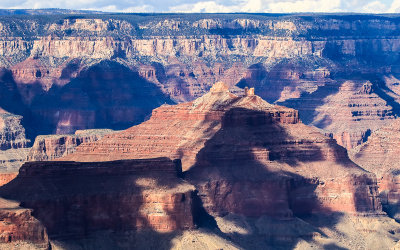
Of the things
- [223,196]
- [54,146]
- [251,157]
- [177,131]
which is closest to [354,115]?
[54,146]

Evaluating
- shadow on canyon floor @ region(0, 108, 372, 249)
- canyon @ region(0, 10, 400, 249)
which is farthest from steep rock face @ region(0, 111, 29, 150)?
shadow on canyon floor @ region(0, 108, 372, 249)

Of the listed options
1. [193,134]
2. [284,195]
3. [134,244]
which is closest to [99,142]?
[193,134]

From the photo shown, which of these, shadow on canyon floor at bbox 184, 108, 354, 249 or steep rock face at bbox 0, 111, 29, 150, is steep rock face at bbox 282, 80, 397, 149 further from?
shadow on canyon floor at bbox 184, 108, 354, 249

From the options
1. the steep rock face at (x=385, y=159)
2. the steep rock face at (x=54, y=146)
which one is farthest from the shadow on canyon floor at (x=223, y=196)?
the steep rock face at (x=54, y=146)

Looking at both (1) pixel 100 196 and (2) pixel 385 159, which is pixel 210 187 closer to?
(1) pixel 100 196

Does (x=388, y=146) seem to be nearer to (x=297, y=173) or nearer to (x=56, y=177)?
(x=297, y=173)
